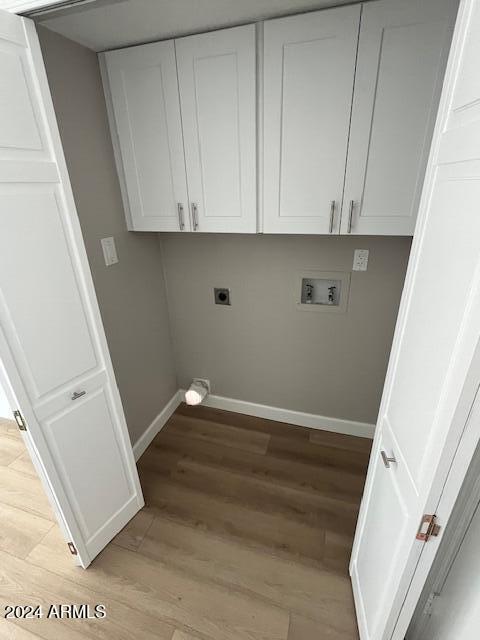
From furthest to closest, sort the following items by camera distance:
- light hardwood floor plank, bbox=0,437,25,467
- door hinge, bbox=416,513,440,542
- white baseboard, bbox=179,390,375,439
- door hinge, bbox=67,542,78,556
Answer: white baseboard, bbox=179,390,375,439, light hardwood floor plank, bbox=0,437,25,467, door hinge, bbox=67,542,78,556, door hinge, bbox=416,513,440,542

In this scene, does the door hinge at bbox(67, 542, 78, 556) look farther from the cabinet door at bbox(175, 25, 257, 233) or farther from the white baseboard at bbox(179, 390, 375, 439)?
the cabinet door at bbox(175, 25, 257, 233)

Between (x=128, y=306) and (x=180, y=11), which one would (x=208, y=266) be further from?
(x=180, y=11)

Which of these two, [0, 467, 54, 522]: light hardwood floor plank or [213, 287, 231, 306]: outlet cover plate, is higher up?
[213, 287, 231, 306]: outlet cover plate

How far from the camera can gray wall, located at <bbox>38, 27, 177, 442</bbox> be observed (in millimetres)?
1399

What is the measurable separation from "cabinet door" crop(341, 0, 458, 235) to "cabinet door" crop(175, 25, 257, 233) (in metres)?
0.47

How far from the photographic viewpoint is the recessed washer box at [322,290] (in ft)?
6.18

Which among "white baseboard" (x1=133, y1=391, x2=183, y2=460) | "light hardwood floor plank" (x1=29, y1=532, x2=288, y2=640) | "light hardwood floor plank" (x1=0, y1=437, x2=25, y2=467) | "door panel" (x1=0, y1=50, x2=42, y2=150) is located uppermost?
"door panel" (x1=0, y1=50, x2=42, y2=150)

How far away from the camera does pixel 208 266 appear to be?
2.11m

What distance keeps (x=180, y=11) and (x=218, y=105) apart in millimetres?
341

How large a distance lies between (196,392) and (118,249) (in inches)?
50.3

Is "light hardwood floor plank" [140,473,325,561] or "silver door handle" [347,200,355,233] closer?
"silver door handle" [347,200,355,233]

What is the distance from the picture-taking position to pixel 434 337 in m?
0.78

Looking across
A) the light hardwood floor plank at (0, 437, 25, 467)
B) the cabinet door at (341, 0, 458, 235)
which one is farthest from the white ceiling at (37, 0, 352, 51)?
the light hardwood floor plank at (0, 437, 25, 467)

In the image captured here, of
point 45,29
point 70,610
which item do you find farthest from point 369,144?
point 70,610
